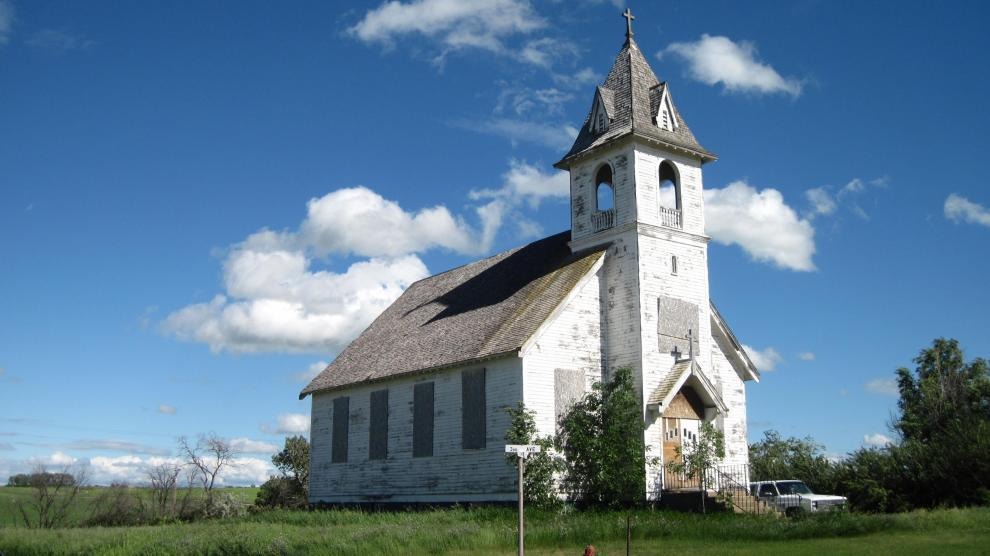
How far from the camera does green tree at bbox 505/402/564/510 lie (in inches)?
1032

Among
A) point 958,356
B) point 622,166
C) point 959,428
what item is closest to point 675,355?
point 622,166

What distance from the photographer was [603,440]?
27.2 meters

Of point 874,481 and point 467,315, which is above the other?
point 467,315

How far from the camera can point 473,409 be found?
2920 centimetres

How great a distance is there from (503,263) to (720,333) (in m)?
8.67

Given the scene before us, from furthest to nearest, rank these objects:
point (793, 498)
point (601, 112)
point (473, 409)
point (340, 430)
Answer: point (340, 430) → point (601, 112) → point (473, 409) → point (793, 498)

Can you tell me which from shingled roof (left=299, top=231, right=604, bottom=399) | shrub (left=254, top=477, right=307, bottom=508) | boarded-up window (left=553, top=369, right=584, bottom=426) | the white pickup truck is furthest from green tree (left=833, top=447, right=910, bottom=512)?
shrub (left=254, top=477, right=307, bottom=508)

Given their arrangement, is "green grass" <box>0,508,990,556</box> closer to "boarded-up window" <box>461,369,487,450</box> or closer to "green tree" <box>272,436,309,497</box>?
"boarded-up window" <box>461,369,487,450</box>

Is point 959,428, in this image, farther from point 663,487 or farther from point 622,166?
point 622,166

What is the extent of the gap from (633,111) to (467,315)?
923 cm

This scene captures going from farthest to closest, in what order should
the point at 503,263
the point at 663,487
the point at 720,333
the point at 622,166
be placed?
the point at 503,263, the point at 720,333, the point at 622,166, the point at 663,487

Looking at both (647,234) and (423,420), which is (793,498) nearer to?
(647,234)

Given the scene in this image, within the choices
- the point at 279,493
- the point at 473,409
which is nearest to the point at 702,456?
the point at 473,409

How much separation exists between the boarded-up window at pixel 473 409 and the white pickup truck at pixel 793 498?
855cm
